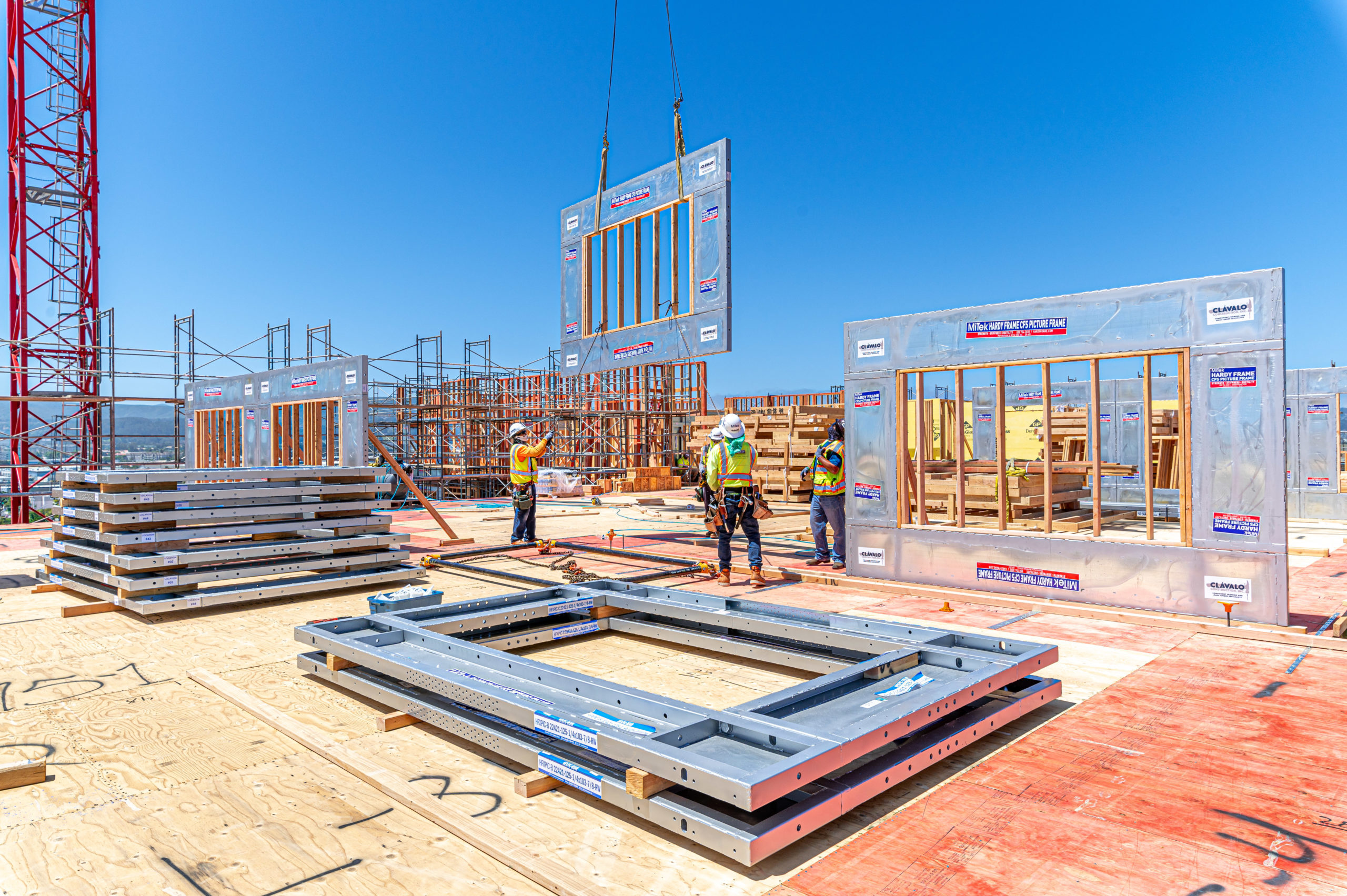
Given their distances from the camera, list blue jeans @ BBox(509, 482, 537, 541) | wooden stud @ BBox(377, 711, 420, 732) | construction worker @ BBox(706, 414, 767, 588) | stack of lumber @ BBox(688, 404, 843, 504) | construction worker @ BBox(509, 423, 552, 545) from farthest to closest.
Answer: stack of lumber @ BBox(688, 404, 843, 504) → blue jeans @ BBox(509, 482, 537, 541) → construction worker @ BBox(509, 423, 552, 545) → construction worker @ BBox(706, 414, 767, 588) → wooden stud @ BBox(377, 711, 420, 732)

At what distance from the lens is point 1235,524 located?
7094mm

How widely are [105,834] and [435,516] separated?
9638 millimetres

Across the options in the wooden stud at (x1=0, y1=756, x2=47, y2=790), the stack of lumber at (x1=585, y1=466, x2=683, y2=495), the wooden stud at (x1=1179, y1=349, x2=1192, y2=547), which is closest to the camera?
the wooden stud at (x1=0, y1=756, x2=47, y2=790)

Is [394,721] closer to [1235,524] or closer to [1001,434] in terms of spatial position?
[1001,434]

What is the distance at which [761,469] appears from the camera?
2239 centimetres

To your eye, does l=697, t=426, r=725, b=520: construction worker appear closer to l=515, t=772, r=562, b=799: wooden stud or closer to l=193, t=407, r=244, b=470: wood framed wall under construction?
l=515, t=772, r=562, b=799: wooden stud

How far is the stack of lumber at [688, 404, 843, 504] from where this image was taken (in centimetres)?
2155

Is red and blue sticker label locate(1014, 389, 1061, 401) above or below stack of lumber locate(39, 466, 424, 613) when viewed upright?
above

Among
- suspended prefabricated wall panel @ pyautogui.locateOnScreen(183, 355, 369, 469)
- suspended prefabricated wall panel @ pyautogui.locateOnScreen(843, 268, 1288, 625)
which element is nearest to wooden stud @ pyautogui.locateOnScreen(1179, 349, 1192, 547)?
suspended prefabricated wall panel @ pyautogui.locateOnScreen(843, 268, 1288, 625)

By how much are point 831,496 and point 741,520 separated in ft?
4.98

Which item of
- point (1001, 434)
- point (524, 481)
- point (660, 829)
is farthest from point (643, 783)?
point (524, 481)

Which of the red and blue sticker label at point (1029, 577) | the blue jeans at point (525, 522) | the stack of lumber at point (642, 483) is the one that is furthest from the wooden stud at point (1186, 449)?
the stack of lumber at point (642, 483)

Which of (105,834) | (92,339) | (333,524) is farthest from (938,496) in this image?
(92,339)

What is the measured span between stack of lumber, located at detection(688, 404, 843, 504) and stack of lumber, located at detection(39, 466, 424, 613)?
13.1m
